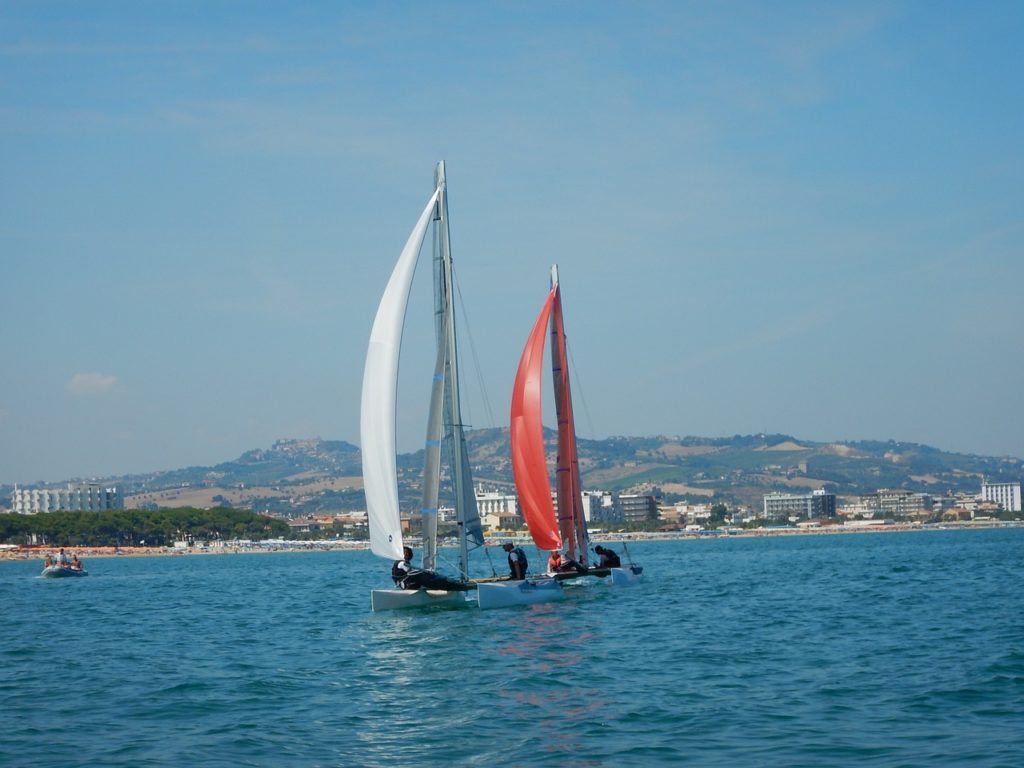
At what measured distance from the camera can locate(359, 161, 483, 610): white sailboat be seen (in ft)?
109

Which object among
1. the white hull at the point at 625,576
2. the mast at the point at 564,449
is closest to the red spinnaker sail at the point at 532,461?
the mast at the point at 564,449

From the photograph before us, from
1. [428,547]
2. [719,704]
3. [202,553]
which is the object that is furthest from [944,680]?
[202,553]

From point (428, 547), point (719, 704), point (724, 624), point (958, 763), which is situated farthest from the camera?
point (428, 547)

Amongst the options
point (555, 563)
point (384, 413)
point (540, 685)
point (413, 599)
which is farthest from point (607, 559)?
point (540, 685)

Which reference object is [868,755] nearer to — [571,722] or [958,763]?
[958,763]

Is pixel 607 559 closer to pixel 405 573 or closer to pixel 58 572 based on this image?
pixel 405 573

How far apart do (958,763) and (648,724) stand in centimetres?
450

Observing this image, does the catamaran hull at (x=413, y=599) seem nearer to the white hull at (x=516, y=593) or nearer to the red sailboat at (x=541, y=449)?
the white hull at (x=516, y=593)

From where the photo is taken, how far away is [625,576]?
1865 inches

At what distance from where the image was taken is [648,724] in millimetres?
18391

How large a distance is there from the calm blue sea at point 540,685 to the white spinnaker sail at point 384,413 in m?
2.65

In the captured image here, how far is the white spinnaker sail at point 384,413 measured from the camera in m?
33.0

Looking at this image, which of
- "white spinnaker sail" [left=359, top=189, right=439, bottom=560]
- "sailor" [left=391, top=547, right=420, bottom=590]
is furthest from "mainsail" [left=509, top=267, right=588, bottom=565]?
"white spinnaker sail" [left=359, top=189, right=439, bottom=560]

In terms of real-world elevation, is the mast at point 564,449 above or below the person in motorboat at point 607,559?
above
